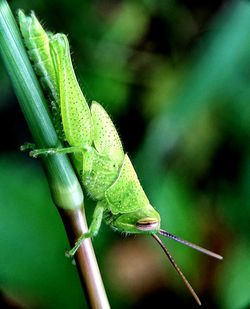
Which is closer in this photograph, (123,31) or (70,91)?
(70,91)

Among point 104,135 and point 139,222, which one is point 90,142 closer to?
point 104,135

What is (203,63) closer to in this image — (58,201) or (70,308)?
(70,308)

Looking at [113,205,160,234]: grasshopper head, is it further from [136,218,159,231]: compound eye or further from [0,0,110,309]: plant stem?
[0,0,110,309]: plant stem

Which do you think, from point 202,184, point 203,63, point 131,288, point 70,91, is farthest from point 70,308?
point 203,63

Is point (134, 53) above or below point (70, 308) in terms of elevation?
above

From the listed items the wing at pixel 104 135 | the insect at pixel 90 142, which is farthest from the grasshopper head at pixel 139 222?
the wing at pixel 104 135

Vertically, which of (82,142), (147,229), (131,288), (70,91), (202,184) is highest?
(70,91)

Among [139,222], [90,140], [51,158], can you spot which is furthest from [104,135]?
[51,158]
